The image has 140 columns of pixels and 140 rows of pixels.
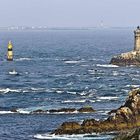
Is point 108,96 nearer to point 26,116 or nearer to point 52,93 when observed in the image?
point 52,93

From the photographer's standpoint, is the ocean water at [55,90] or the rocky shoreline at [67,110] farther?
the rocky shoreline at [67,110]

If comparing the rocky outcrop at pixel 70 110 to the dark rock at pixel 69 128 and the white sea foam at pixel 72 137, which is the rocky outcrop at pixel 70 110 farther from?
the white sea foam at pixel 72 137

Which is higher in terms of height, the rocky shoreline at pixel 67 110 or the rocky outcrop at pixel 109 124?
the rocky outcrop at pixel 109 124

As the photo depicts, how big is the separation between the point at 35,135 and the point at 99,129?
257 inches

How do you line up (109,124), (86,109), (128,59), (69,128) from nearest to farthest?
1. (69,128)
2. (109,124)
3. (86,109)
4. (128,59)

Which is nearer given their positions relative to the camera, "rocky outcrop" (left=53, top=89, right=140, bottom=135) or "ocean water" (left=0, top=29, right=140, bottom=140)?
"rocky outcrop" (left=53, top=89, right=140, bottom=135)

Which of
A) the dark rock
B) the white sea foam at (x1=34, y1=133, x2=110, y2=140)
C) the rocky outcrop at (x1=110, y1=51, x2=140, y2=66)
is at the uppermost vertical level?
the dark rock

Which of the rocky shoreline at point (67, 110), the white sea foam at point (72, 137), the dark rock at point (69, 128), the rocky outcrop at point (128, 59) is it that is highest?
the dark rock at point (69, 128)

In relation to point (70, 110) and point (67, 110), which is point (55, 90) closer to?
point (67, 110)

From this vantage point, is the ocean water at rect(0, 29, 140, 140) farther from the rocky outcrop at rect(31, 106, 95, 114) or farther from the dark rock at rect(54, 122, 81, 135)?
the dark rock at rect(54, 122, 81, 135)

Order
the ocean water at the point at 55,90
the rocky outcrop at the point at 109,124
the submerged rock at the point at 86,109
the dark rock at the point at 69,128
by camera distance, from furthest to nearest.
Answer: the submerged rock at the point at 86,109, the ocean water at the point at 55,90, the rocky outcrop at the point at 109,124, the dark rock at the point at 69,128

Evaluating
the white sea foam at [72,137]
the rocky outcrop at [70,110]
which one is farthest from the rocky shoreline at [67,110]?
the white sea foam at [72,137]

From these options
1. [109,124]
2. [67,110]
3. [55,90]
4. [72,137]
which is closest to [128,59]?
[55,90]

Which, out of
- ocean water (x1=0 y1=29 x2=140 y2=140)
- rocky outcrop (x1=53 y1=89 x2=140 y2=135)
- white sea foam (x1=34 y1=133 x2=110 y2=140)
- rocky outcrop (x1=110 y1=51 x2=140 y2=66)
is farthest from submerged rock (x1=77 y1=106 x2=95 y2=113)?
rocky outcrop (x1=110 y1=51 x2=140 y2=66)
